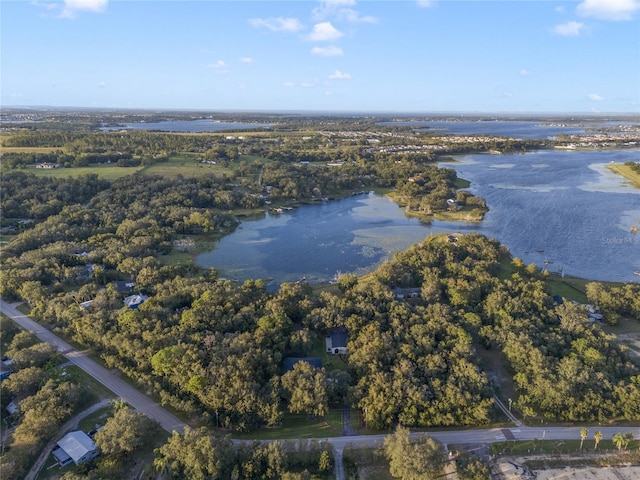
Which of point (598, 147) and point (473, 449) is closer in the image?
point (473, 449)

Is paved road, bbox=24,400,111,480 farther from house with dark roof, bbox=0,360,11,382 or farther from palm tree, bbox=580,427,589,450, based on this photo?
palm tree, bbox=580,427,589,450

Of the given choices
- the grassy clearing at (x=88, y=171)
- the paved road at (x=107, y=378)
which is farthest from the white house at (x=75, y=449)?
the grassy clearing at (x=88, y=171)

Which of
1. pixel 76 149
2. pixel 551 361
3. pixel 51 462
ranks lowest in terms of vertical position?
pixel 51 462

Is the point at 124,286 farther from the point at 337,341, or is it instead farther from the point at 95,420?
the point at 337,341

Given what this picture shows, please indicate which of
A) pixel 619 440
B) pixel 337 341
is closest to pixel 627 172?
pixel 619 440

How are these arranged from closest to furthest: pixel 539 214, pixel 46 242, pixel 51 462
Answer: pixel 51 462, pixel 46 242, pixel 539 214

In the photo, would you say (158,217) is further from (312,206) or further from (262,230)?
(312,206)

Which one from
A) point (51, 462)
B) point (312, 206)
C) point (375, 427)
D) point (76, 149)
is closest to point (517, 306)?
point (375, 427)

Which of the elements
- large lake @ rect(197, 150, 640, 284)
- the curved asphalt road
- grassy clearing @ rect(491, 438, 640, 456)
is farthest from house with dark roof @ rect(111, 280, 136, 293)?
grassy clearing @ rect(491, 438, 640, 456)
